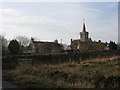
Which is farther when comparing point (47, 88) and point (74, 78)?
point (74, 78)

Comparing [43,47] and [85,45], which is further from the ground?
[85,45]

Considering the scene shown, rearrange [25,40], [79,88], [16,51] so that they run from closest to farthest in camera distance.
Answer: [79,88] → [16,51] → [25,40]

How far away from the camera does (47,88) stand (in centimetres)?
1597

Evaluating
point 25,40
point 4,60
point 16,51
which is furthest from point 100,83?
point 25,40

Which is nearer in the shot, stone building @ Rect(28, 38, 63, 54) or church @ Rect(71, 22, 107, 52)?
stone building @ Rect(28, 38, 63, 54)

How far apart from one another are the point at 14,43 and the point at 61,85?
56.8 m

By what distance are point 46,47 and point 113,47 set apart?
28.4 meters

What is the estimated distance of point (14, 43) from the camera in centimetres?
7181

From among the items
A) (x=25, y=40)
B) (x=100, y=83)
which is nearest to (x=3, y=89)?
(x=100, y=83)

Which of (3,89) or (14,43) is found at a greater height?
(14,43)

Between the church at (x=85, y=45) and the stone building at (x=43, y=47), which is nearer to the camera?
the stone building at (x=43, y=47)

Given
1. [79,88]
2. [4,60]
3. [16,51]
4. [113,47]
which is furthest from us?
[113,47]

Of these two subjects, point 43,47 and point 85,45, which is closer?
point 43,47

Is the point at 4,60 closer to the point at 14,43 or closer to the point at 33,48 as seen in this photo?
the point at 14,43
